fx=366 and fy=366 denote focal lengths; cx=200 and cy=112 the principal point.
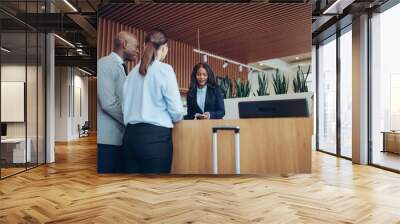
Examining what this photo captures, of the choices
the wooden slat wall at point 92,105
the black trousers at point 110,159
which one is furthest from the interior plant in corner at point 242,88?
the wooden slat wall at point 92,105

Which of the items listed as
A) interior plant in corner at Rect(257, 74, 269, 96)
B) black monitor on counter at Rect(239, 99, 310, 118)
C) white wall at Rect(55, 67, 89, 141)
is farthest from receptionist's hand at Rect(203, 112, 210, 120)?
white wall at Rect(55, 67, 89, 141)

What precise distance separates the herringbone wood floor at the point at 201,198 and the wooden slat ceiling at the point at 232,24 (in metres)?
2.11

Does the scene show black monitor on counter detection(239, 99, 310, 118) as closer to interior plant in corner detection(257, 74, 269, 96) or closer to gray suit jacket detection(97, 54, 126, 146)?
interior plant in corner detection(257, 74, 269, 96)

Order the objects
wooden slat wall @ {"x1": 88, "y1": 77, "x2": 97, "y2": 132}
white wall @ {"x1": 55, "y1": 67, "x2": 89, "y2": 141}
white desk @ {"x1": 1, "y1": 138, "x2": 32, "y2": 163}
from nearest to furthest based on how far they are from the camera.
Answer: white desk @ {"x1": 1, "y1": 138, "x2": 32, "y2": 163}, white wall @ {"x1": 55, "y1": 67, "x2": 89, "y2": 141}, wooden slat wall @ {"x1": 88, "y1": 77, "x2": 97, "y2": 132}

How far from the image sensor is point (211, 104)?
5.97 meters

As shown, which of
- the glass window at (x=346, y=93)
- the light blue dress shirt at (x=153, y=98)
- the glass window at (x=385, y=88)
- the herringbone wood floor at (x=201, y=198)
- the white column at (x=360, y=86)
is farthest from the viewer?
the glass window at (x=346, y=93)

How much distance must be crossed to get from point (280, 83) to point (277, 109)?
0.43 meters

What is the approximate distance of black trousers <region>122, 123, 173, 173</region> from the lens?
5734 millimetres

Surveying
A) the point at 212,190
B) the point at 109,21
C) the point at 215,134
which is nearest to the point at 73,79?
the point at 109,21

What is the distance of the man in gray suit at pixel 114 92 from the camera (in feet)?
19.5

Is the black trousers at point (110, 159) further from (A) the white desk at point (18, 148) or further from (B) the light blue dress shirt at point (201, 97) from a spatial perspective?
(A) the white desk at point (18, 148)

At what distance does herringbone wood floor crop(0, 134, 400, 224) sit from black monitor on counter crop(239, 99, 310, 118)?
3.28 ft

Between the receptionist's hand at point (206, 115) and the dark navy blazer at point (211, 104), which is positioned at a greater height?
the dark navy blazer at point (211, 104)

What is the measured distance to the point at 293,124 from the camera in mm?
5891
